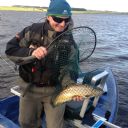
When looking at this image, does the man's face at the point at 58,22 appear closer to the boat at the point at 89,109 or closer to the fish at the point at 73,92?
the fish at the point at 73,92

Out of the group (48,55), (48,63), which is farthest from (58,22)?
(48,63)

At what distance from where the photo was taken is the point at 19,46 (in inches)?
195

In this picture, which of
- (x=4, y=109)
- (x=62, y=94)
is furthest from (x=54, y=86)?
(x=4, y=109)

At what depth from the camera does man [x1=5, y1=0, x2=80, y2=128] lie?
480cm

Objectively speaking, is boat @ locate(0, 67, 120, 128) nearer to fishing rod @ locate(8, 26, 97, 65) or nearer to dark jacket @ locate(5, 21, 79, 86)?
fishing rod @ locate(8, 26, 97, 65)

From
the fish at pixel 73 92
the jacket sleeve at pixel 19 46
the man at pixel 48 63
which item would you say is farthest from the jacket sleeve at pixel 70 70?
the jacket sleeve at pixel 19 46

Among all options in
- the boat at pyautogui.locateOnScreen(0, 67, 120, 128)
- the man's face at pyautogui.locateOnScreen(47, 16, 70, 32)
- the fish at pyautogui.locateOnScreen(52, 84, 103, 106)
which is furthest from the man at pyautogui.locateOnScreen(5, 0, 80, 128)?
the boat at pyautogui.locateOnScreen(0, 67, 120, 128)

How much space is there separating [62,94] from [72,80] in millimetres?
385

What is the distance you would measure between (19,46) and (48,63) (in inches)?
22.8

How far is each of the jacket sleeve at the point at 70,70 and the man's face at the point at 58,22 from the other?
0.43 meters

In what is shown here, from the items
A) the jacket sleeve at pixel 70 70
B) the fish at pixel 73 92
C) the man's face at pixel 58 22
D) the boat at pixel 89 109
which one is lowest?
the boat at pixel 89 109

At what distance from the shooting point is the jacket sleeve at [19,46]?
4702 mm

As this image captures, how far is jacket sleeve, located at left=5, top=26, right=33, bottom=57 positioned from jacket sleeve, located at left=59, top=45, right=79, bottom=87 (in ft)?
2.54

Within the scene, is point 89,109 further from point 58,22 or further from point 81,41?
point 58,22
